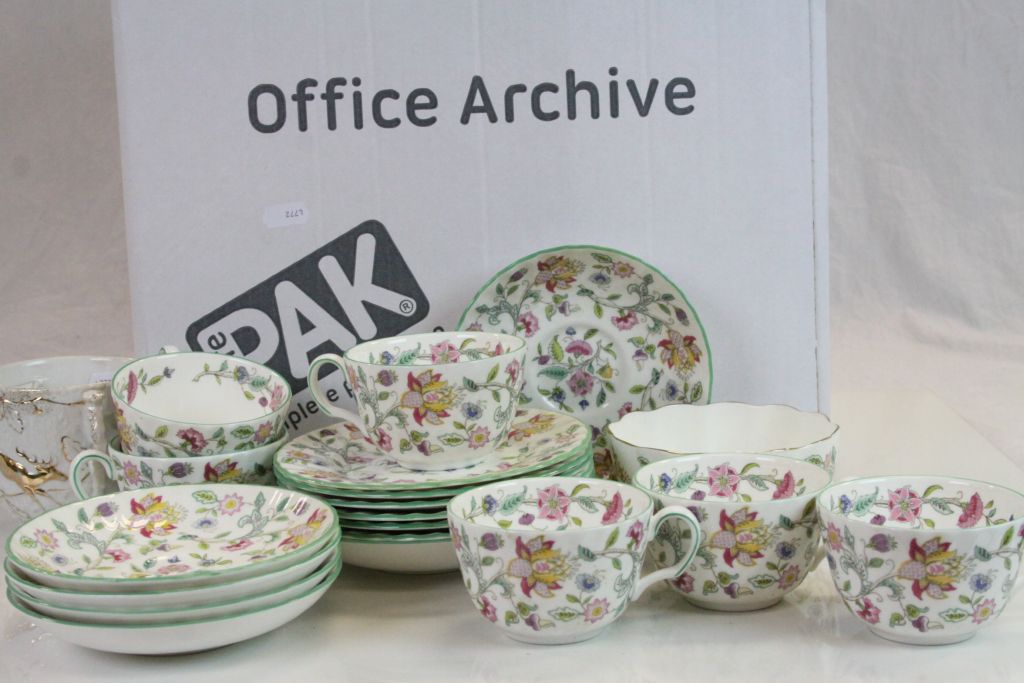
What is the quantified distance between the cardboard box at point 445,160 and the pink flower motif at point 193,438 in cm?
21

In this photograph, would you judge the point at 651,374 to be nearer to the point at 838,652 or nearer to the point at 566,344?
the point at 566,344

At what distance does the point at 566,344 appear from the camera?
57.4 inches

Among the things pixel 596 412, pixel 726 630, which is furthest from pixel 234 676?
pixel 596 412

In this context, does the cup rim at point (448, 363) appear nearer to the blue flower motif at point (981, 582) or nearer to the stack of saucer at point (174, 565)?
the stack of saucer at point (174, 565)

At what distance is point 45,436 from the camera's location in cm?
130

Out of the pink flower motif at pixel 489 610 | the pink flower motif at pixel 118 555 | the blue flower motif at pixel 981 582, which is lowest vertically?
the pink flower motif at pixel 489 610

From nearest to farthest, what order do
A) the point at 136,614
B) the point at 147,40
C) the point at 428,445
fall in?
the point at 136,614 → the point at 428,445 → the point at 147,40

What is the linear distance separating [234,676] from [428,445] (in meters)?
0.27

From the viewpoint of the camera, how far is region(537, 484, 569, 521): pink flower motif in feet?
3.70

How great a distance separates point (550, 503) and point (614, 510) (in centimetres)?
6

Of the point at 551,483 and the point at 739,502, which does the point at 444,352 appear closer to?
the point at 551,483

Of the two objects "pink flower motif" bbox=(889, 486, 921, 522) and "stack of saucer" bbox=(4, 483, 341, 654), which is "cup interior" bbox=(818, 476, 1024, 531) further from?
"stack of saucer" bbox=(4, 483, 341, 654)

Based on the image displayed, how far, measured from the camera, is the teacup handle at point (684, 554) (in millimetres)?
1042

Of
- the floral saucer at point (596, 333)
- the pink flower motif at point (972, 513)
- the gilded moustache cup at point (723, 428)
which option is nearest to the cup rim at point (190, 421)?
the floral saucer at point (596, 333)
